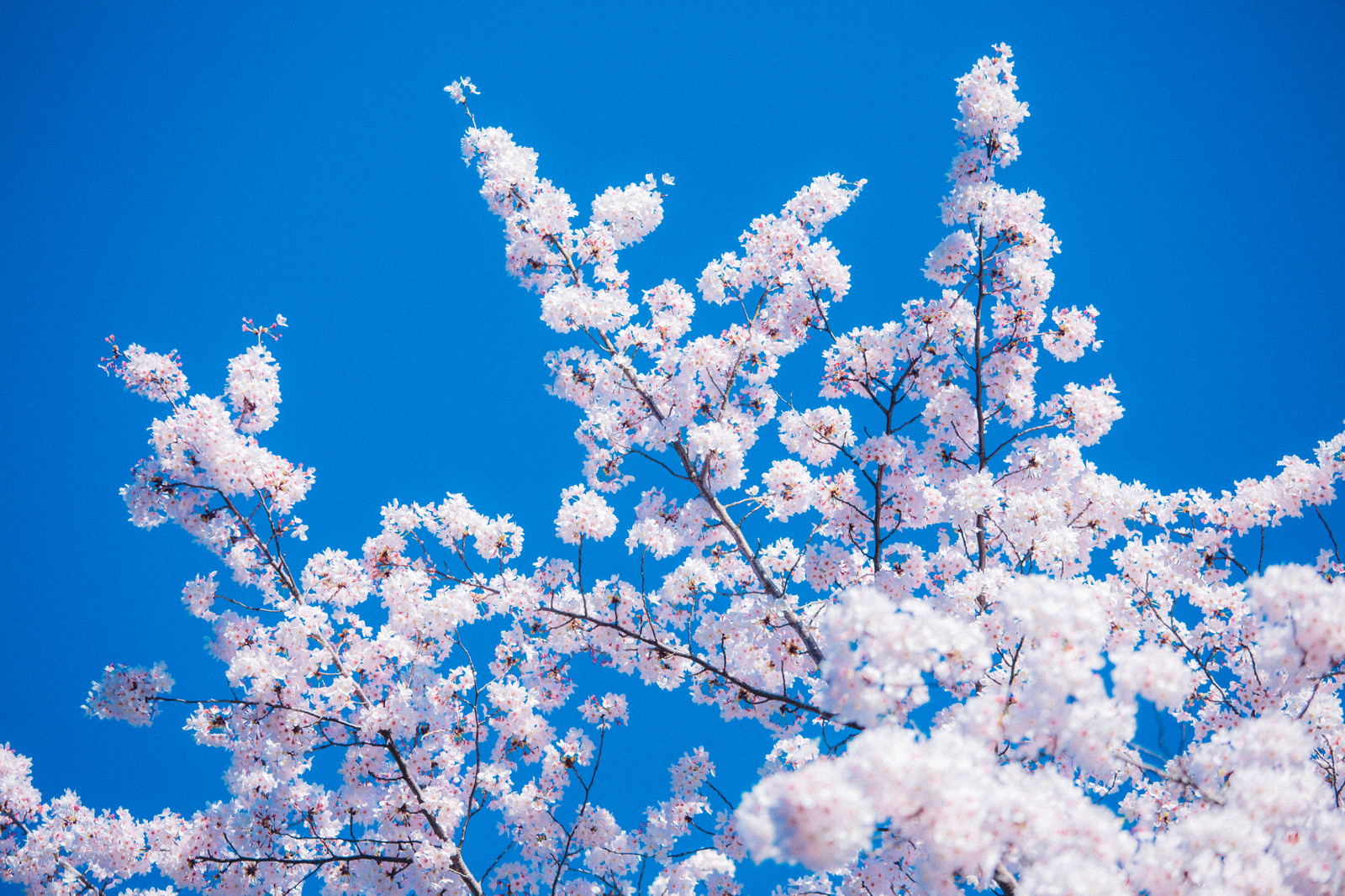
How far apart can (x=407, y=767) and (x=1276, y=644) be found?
7176 mm

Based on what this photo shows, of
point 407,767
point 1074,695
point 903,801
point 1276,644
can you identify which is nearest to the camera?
point 903,801

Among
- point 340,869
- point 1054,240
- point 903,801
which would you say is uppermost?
point 1054,240

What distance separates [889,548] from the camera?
6527mm

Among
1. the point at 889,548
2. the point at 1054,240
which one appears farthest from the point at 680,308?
the point at 1054,240

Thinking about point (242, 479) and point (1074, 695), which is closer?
point (1074, 695)

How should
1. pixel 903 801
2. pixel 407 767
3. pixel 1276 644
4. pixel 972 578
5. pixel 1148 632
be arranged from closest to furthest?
pixel 903 801 < pixel 1276 644 < pixel 972 578 < pixel 407 767 < pixel 1148 632

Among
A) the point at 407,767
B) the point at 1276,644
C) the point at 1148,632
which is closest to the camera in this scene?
the point at 1276,644

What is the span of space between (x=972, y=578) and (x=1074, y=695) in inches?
99.0

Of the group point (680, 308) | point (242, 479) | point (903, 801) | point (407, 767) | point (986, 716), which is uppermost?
point (680, 308)

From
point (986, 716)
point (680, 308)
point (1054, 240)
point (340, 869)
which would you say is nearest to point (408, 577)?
point (340, 869)

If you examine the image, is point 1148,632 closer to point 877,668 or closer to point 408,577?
point 877,668

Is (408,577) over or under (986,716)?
over

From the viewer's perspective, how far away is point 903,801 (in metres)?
2.81

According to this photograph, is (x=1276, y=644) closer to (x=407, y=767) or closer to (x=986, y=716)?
(x=986, y=716)
